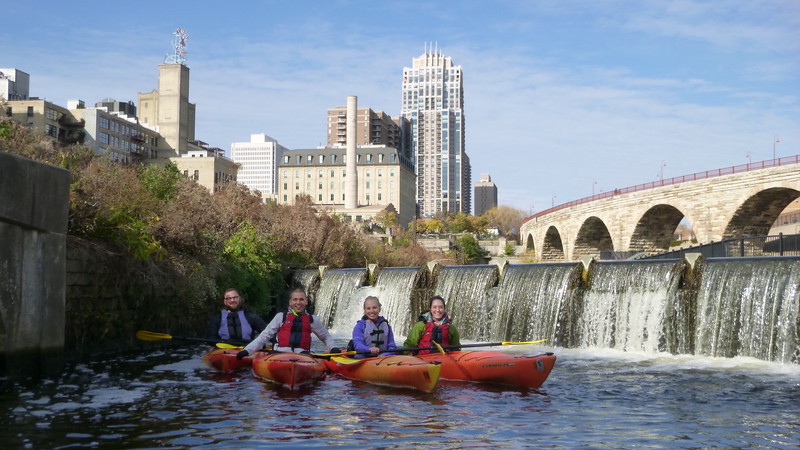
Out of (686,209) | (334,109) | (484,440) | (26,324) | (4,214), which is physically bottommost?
(484,440)

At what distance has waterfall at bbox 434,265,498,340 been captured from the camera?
20.9 metres

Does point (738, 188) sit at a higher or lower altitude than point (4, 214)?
higher

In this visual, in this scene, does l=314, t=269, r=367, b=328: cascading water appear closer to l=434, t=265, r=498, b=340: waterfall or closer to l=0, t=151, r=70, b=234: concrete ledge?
l=434, t=265, r=498, b=340: waterfall

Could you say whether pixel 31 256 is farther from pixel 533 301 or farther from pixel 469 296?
pixel 469 296

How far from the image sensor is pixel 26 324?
36.9ft

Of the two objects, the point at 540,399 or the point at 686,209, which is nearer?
the point at 540,399

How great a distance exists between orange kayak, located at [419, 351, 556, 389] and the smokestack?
99.7 m

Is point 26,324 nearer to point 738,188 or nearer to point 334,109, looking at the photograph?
point 738,188

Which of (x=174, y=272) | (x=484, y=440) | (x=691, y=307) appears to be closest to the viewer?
(x=484, y=440)

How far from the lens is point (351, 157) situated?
11444 centimetres

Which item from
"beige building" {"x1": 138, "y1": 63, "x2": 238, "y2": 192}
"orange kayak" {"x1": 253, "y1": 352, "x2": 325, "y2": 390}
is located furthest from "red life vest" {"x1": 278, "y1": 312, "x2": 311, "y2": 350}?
"beige building" {"x1": 138, "y1": 63, "x2": 238, "y2": 192}

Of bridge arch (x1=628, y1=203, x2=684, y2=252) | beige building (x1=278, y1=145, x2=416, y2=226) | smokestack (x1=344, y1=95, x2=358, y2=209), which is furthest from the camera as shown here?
beige building (x1=278, y1=145, x2=416, y2=226)

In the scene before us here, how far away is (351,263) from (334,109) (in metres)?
152

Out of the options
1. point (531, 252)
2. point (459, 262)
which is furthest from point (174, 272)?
point (531, 252)
